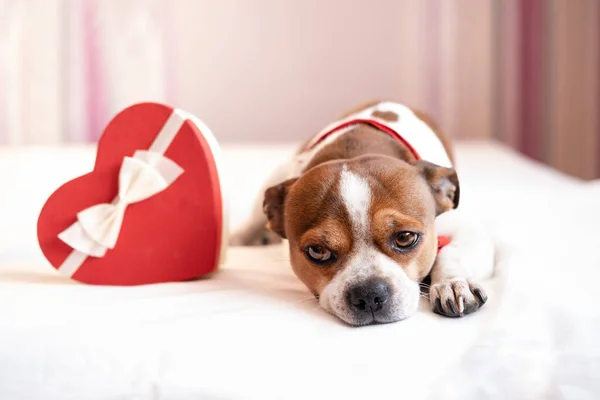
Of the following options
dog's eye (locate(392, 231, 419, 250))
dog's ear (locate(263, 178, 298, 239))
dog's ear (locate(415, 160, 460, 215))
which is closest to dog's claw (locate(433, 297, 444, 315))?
dog's eye (locate(392, 231, 419, 250))

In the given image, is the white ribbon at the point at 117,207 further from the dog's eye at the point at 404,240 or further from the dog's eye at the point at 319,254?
the dog's eye at the point at 404,240

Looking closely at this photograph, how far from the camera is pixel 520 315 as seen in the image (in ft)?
4.36

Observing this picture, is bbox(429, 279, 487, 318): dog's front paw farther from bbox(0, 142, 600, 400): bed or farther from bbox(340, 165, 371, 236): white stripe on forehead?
bbox(340, 165, 371, 236): white stripe on forehead

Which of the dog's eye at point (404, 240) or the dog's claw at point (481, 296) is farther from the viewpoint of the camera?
the dog's eye at point (404, 240)

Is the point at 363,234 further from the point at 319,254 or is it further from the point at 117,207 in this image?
the point at 117,207

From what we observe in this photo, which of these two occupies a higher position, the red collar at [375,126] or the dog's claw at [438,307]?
the red collar at [375,126]

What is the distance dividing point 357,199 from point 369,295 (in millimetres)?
249

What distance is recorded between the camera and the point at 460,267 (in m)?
1.65

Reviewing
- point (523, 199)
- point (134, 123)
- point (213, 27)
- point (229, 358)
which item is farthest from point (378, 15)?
point (229, 358)

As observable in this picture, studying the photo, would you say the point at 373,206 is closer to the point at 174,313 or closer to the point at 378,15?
the point at 174,313

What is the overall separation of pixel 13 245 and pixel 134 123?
0.57 metres

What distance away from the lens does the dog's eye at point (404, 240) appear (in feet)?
5.32

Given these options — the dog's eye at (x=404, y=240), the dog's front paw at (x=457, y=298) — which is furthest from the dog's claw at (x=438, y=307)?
the dog's eye at (x=404, y=240)

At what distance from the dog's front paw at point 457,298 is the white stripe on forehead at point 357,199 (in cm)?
22
